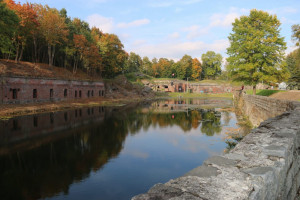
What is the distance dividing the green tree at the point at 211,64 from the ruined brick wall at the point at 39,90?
77678 millimetres

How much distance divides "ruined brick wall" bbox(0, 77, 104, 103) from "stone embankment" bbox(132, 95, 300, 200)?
30.9 m

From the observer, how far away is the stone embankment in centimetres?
282

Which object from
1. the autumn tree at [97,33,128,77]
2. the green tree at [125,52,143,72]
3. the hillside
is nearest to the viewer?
the hillside

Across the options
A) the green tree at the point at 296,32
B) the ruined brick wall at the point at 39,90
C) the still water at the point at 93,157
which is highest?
the green tree at the point at 296,32

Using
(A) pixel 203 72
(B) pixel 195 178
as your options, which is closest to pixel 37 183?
(B) pixel 195 178

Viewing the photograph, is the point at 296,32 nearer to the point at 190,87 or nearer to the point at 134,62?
the point at 190,87

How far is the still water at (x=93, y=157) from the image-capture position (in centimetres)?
788

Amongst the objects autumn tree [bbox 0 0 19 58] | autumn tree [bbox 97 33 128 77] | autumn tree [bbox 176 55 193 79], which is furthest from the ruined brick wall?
autumn tree [bbox 176 55 193 79]

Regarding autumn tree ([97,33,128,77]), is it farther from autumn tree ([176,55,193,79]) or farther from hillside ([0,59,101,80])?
autumn tree ([176,55,193,79])

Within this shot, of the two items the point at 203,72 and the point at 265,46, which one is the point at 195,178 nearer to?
the point at 265,46

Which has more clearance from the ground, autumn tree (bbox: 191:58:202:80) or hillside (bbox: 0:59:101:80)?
autumn tree (bbox: 191:58:202:80)

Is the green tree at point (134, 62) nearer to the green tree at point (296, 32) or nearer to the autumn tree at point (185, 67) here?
the autumn tree at point (185, 67)

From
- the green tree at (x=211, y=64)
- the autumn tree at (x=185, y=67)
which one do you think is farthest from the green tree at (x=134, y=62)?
the green tree at (x=211, y=64)

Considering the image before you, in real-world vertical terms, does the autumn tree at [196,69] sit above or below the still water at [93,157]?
above
